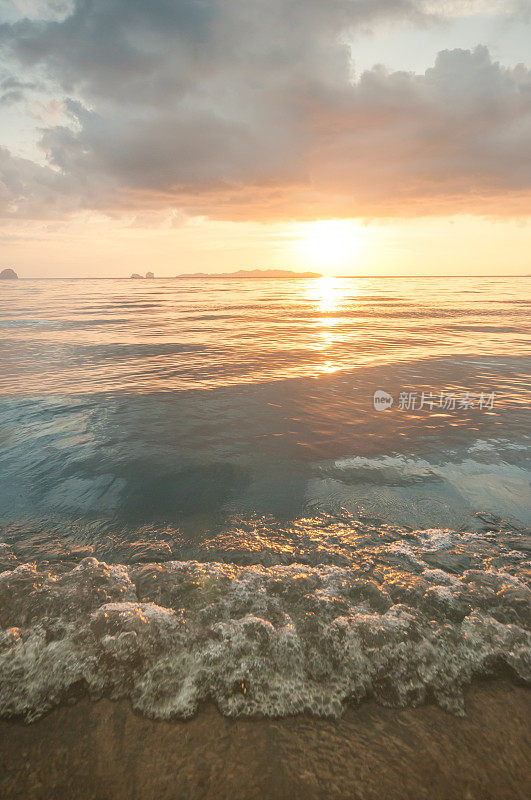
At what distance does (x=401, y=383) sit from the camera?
502 inches

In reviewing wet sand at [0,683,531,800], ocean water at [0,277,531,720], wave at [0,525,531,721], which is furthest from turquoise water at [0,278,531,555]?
wet sand at [0,683,531,800]

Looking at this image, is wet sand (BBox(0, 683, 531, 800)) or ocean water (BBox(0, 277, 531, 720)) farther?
ocean water (BBox(0, 277, 531, 720))

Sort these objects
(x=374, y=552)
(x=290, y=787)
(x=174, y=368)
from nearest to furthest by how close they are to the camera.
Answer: (x=290, y=787) < (x=374, y=552) < (x=174, y=368)

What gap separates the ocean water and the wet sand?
0.16m

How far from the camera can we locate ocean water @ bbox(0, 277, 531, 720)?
3.23 meters

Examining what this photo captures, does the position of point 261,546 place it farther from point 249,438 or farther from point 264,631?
point 249,438

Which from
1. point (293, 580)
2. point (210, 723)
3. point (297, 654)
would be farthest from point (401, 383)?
point (210, 723)

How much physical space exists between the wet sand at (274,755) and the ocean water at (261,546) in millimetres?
160

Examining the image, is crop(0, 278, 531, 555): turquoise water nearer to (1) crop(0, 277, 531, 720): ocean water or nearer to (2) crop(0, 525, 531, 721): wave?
(1) crop(0, 277, 531, 720): ocean water

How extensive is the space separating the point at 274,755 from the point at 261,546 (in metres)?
2.30

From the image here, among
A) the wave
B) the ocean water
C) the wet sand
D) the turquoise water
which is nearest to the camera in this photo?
the wet sand

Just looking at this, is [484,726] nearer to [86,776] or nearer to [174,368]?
[86,776]

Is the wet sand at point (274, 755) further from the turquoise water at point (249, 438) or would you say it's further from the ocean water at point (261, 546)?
the turquoise water at point (249, 438)

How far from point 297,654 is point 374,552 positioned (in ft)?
5.77
